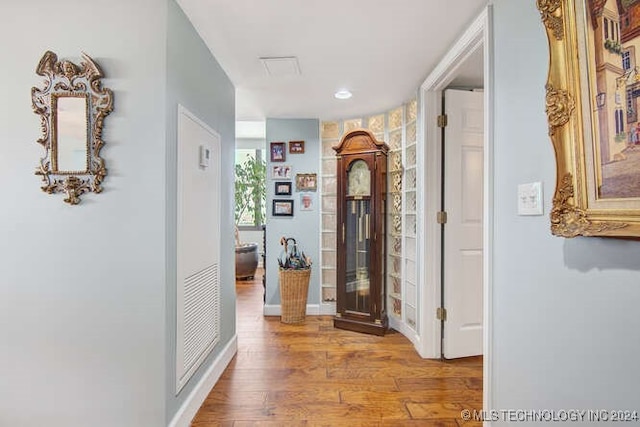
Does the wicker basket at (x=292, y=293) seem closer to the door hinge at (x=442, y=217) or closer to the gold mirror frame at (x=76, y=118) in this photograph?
the door hinge at (x=442, y=217)

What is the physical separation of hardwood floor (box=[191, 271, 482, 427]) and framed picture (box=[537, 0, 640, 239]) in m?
1.50

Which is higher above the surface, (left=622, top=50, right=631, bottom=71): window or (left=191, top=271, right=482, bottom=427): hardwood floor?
(left=622, top=50, right=631, bottom=71): window

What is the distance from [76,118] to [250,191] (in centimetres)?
499

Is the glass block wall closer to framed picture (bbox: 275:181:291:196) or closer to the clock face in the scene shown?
the clock face

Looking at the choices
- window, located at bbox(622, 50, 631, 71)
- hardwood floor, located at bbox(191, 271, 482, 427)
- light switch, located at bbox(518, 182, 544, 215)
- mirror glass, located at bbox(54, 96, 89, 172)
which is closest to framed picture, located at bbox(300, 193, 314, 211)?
hardwood floor, located at bbox(191, 271, 482, 427)

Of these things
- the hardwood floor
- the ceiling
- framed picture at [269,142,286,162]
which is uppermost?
the ceiling

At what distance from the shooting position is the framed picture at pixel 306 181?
396 centimetres

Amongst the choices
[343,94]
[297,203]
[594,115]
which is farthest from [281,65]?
[594,115]

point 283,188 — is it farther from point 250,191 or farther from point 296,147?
point 250,191

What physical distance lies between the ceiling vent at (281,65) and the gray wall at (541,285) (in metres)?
1.33

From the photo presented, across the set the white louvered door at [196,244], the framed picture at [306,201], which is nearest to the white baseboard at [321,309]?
the framed picture at [306,201]

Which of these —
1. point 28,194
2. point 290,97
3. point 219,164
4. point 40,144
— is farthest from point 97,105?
point 290,97

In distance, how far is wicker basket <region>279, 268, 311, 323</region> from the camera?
3.67 meters

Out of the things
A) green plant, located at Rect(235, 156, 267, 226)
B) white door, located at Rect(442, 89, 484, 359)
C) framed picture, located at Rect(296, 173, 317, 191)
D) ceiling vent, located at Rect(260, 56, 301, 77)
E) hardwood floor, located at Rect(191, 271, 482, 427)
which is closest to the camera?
hardwood floor, located at Rect(191, 271, 482, 427)
